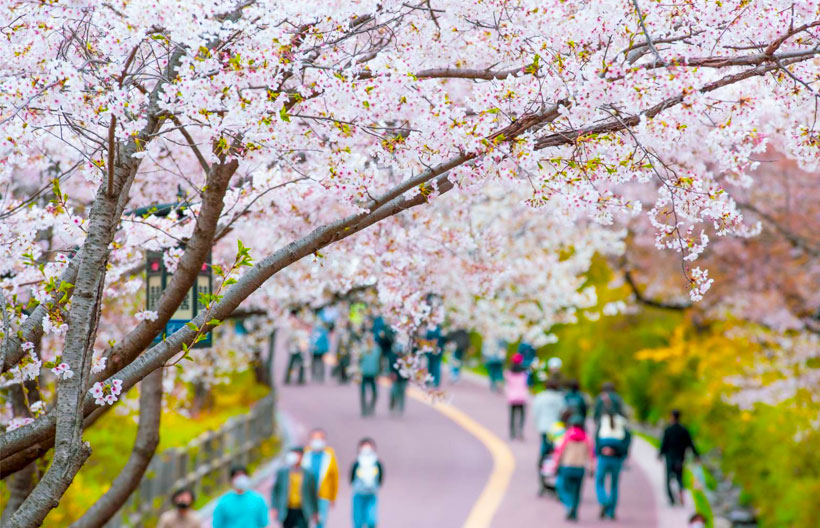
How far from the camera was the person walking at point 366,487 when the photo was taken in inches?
537

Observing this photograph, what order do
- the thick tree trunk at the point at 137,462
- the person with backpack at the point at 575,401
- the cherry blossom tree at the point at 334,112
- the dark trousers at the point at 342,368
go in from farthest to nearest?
the dark trousers at the point at 342,368 → the person with backpack at the point at 575,401 → the thick tree trunk at the point at 137,462 → the cherry blossom tree at the point at 334,112

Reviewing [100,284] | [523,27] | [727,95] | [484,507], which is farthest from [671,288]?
[100,284]

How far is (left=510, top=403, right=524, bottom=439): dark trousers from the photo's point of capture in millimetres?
21406

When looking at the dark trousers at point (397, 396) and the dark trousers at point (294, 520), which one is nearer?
the dark trousers at point (294, 520)

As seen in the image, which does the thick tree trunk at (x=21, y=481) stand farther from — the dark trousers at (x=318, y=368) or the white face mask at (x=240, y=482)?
the dark trousers at (x=318, y=368)

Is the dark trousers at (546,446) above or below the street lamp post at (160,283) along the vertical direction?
below

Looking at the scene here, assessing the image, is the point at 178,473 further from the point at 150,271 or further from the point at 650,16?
the point at 650,16

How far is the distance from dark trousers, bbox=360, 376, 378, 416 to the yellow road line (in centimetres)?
190

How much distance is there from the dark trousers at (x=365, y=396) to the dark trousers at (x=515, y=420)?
330 centimetres

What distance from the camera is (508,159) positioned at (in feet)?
16.8

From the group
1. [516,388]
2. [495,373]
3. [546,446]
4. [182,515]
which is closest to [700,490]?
[546,446]

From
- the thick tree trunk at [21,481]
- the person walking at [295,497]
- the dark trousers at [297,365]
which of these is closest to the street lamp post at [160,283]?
the thick tree trunk at [21,481]

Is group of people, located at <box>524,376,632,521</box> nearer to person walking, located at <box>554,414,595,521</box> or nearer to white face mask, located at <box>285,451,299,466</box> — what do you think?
person walking, located at <box>554,414,595,521</box>

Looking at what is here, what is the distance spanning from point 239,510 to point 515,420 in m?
11.8
